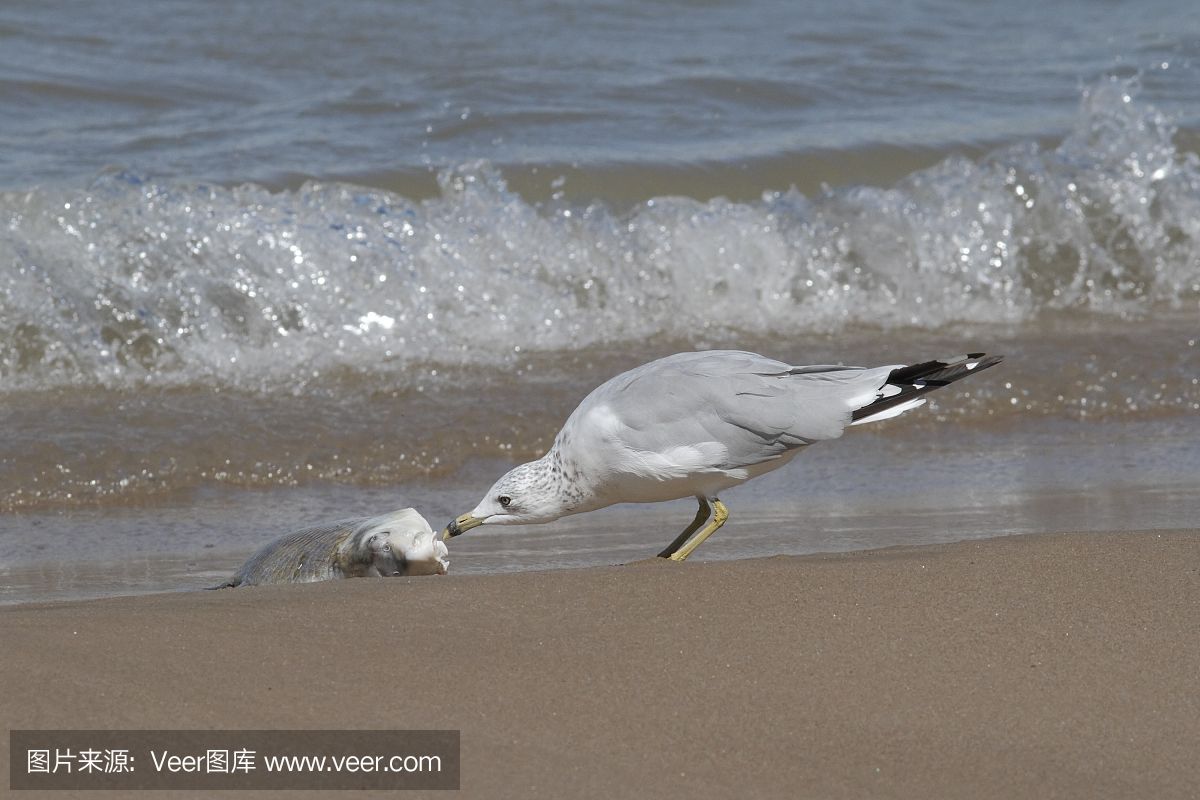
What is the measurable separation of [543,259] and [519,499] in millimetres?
3715

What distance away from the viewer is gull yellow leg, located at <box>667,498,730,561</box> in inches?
168

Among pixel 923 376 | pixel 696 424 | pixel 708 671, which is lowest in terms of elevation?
pixel 708 671

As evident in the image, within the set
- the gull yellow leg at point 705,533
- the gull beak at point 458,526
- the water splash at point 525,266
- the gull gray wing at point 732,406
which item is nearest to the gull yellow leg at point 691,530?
the gull yellow leg at point 705,533

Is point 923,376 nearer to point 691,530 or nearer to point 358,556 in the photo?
point 691,530

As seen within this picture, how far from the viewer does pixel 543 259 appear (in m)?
7.80

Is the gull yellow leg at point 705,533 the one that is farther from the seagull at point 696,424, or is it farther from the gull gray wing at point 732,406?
the gull gray wing at point 732,406

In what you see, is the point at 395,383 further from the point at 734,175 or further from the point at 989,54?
the point at 989,54

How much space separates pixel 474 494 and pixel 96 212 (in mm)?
2912

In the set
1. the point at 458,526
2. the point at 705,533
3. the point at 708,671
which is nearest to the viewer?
the point at 708,671

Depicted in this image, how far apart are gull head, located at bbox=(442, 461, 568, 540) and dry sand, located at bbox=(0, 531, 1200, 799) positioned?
0.47m

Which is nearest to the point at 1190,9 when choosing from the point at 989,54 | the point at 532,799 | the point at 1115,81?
the point at 989,54

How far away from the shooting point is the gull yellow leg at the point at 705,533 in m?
4.26

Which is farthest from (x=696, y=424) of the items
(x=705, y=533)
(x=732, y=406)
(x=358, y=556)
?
(x=358, y=556)

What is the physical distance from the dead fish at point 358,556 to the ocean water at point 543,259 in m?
0.30
